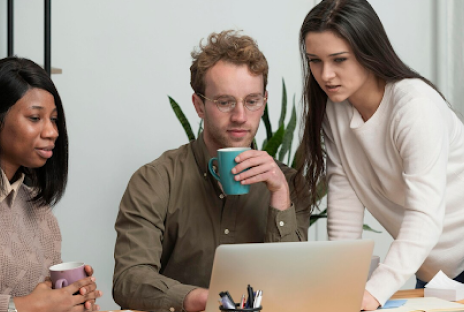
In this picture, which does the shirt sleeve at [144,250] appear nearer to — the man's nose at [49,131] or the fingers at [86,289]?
the fingers at [86,289]

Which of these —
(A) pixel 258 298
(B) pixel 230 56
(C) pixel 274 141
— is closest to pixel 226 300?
(A) pixel 258 298

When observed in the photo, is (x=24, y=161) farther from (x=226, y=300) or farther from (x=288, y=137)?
(x=288, y=137)

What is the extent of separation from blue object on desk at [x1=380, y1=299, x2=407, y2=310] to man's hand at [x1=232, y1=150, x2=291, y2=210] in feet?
1.43

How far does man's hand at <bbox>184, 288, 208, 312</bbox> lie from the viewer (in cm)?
135

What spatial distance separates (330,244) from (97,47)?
2.48 meters

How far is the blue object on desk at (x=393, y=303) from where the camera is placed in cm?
132

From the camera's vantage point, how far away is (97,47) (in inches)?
130

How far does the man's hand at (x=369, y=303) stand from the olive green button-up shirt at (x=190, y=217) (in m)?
0.41

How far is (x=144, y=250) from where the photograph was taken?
1650mm

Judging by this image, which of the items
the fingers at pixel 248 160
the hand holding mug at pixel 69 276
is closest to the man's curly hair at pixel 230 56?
the fingers at pixel 248 160

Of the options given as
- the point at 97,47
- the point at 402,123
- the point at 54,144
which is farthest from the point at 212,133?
the point at 97,47

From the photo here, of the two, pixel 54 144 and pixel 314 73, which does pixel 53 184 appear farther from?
pixel 314 73

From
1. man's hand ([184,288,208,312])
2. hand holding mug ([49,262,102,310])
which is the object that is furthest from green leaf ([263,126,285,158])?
hand holding mug ([49,262,102,310])

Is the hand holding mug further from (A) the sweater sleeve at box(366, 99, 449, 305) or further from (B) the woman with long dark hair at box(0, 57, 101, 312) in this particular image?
(A) the sweater sleeve at box(366, 99, 449, 305)
